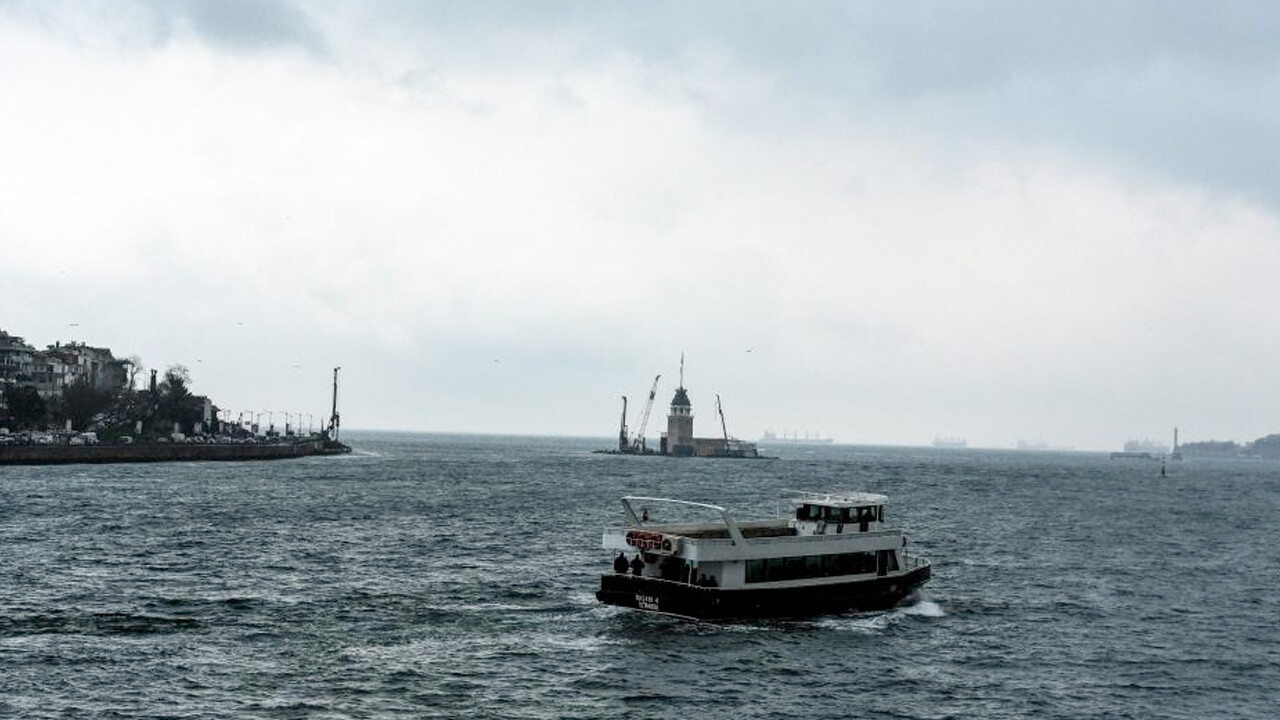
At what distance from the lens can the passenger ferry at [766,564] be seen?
5891 cm

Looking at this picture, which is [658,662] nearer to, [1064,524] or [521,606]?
[521,606]

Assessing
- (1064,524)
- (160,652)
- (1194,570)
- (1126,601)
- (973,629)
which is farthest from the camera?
(1064,524)

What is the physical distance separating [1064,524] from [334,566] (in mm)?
82937

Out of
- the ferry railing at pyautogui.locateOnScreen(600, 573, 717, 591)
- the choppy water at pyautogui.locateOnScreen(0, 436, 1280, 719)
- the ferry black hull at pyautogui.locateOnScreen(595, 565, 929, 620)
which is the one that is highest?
the ferry railing at pyautogui.locateOnScreen(600, 573, 717, 591)

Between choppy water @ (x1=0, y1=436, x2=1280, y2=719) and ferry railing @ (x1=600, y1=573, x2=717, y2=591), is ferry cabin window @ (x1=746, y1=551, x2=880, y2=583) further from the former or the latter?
ferry railing @ (x1=600, y1=573, x2=717, y2=591)

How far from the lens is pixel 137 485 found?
14438 centimetres

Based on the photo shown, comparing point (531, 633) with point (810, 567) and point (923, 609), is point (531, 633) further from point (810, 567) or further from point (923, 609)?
point (923, 609)

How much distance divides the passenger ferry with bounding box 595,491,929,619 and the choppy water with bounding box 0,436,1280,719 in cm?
108

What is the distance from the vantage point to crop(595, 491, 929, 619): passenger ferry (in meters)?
58.9

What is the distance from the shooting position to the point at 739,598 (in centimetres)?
5909

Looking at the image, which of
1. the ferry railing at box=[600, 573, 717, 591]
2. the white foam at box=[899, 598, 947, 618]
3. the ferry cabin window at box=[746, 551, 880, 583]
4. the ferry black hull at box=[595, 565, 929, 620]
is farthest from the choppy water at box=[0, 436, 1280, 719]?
the ferry cabin window at box=[746, 551, 880, 583]

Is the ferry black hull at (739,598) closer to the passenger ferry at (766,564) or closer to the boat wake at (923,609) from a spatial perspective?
the passenger ferry at (766,564)

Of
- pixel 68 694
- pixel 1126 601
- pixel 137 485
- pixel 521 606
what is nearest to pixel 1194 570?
pixel 1126 601

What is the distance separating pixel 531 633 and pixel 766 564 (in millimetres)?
12025
